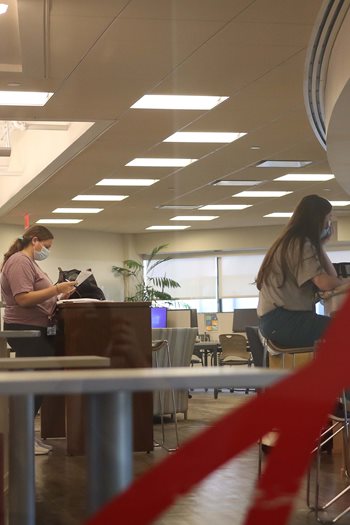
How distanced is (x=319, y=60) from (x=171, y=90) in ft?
5.33

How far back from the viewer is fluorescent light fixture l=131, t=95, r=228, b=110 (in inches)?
234

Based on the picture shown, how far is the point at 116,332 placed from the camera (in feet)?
14.2

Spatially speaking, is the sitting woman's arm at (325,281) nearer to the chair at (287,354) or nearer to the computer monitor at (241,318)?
the chair at (287,354)

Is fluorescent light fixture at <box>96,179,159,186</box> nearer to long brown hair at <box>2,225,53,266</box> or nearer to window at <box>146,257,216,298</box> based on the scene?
window at <box>146,257,216,298</box>

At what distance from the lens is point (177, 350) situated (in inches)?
234

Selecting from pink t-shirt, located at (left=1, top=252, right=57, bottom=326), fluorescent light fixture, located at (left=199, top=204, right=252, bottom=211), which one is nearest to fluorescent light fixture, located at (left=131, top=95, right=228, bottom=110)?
fluorescent light fixture, located at (left=199, top=204, right=252, bottom=211)

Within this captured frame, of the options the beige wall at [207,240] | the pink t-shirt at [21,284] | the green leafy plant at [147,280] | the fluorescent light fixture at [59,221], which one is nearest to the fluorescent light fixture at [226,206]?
the beige wall at [207,240]

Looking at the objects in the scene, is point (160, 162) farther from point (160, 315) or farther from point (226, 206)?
point (160, 315)

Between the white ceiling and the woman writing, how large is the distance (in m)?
1.08

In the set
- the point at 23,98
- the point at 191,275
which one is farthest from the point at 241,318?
the point at 23,98

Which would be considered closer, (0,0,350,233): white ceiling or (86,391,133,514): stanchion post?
(86,391,133,514): stanchion post

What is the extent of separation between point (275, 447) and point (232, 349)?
8.78m

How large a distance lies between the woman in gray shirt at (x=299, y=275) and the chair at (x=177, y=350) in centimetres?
282

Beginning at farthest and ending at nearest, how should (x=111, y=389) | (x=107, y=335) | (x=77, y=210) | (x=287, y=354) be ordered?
(x=77, y=210) < (x=107, y=335) < (x=287, y=354) < (x=111, y=389)
